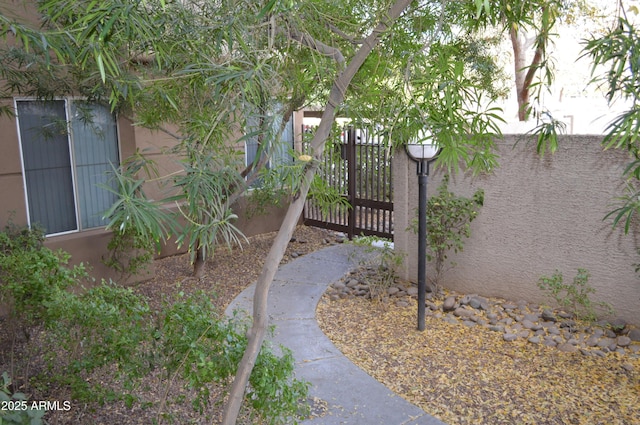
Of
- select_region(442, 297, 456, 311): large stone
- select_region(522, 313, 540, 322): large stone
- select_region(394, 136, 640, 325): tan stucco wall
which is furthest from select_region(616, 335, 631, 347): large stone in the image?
select_region(442, 297, 456, 311): large stone

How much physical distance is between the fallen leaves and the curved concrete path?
0.16 metres

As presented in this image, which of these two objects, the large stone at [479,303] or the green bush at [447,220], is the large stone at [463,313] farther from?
the green bush at [447,220]

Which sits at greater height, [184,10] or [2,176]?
[184,10]

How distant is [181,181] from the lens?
2197mm

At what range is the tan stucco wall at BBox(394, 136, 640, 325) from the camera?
5.39 meters

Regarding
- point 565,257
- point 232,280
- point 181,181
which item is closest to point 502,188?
point 565,257

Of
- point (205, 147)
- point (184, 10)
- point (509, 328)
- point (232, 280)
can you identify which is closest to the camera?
point (205, 147)

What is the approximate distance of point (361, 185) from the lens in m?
9.53

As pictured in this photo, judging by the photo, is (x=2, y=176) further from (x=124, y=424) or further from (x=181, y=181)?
(x=181, y=181)

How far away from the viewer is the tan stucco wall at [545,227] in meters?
5.39

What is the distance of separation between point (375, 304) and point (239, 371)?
381 cm

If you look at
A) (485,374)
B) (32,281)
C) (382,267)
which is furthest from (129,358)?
(382,267)

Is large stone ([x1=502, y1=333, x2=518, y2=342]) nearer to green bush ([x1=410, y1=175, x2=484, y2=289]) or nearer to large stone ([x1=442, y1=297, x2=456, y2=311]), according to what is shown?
large stone ([x1=442, y1=297, x2=456, y2=311])

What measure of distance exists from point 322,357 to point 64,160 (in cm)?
395
